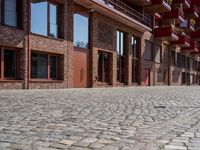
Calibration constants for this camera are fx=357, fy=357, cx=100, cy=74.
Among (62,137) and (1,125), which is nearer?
(62,137)

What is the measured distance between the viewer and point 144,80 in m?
36.2

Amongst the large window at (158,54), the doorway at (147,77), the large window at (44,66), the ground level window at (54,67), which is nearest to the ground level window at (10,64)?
the large window at (44,66)

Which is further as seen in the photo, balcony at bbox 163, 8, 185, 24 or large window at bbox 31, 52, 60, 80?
balcony at bbox 163, 8, 185, 24

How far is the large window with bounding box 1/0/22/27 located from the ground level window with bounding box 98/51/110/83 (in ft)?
31.2

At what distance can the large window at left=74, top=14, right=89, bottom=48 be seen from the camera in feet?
80.6

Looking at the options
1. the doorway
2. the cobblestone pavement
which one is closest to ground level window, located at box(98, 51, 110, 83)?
the doorway

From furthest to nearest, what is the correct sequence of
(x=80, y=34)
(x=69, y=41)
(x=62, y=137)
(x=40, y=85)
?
(x=80, y=34) → (x=69, y=41) → (x=40, y=85) → (x=62, y=137)

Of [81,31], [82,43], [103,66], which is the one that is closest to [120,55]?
[103,66]

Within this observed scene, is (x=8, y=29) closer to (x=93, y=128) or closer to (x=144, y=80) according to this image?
(x=93, y=128)

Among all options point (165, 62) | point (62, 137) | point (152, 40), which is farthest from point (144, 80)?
point (62, 137)

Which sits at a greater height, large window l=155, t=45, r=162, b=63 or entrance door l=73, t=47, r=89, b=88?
large window l=155, t=45, r=162, b=63

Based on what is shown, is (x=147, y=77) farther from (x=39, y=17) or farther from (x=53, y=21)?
(x=39, y=17)

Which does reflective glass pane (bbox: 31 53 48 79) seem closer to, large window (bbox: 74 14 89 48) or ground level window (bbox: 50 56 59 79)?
ground level window (bbox: 50 56 59 79)

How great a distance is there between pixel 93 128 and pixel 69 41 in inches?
703
